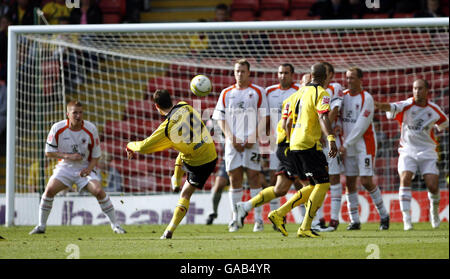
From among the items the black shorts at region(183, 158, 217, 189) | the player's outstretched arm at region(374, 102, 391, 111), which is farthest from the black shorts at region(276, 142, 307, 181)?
the player's outstretched arm at region(374, 102, 391, 111)

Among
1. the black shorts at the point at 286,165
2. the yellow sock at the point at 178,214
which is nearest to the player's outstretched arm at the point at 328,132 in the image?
the black shorts at the point at 286,165

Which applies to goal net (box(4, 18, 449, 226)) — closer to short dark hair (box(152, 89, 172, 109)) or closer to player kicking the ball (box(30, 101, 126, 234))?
player kicking the ball (box(30, 101, 126, 234))

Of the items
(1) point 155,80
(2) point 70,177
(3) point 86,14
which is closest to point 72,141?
(2) point 70,177

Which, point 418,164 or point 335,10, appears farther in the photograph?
point 335,10

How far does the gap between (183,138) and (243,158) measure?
1693 millimetres

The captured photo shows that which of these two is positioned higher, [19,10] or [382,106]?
[19,10]

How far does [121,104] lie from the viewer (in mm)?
13523

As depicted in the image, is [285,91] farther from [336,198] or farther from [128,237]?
[128,237]

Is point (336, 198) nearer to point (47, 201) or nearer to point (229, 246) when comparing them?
point (229, 246)

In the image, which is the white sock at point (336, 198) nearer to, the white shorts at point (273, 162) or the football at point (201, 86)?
the white shorts at point (273, 162)

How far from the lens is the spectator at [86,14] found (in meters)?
14.9

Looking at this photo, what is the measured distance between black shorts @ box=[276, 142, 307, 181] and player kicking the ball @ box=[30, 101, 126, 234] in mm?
2299

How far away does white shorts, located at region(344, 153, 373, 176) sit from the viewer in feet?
31.7

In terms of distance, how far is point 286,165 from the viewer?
855 centimetres
